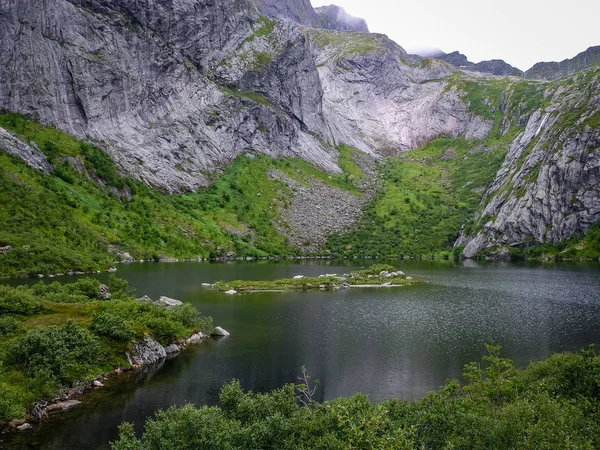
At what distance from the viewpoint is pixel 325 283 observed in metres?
99.8

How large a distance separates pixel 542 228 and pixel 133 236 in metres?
137

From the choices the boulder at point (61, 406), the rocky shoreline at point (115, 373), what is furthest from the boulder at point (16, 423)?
the boulder at point (61, 406)

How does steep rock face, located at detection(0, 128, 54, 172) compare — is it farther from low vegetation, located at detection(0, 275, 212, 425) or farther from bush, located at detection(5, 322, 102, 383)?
bush, located at detection(5, 322, 102, 383)

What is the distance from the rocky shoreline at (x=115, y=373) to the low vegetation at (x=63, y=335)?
466mm

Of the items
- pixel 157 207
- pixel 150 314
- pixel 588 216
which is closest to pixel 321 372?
pixel 150 314

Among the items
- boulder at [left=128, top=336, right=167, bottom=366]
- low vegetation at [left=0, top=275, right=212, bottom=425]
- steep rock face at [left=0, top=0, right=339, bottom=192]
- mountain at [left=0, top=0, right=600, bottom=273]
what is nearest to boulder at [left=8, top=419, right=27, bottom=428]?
low vegetation at [left=0, top=275, right=212, bottom=425]

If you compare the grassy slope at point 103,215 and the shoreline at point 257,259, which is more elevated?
the grassy slope at point 103,215

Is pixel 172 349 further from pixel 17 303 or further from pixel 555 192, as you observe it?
Result: pixel 555 192

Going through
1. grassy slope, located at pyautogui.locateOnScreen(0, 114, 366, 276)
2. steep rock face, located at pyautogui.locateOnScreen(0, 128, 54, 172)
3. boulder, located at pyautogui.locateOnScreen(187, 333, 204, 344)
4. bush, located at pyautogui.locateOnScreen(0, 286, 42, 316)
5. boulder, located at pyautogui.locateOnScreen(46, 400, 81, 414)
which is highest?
steep rock face, located at pyautogui.locateOnScreen(0, 128, 54, 172)

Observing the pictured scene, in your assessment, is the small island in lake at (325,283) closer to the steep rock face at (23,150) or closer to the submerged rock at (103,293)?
the submerged rock at (103,293)

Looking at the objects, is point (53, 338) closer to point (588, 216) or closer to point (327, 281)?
point (327, 281)

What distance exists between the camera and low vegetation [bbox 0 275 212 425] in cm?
3400

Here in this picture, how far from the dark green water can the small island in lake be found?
515 centimetres

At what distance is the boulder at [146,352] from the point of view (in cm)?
4431
